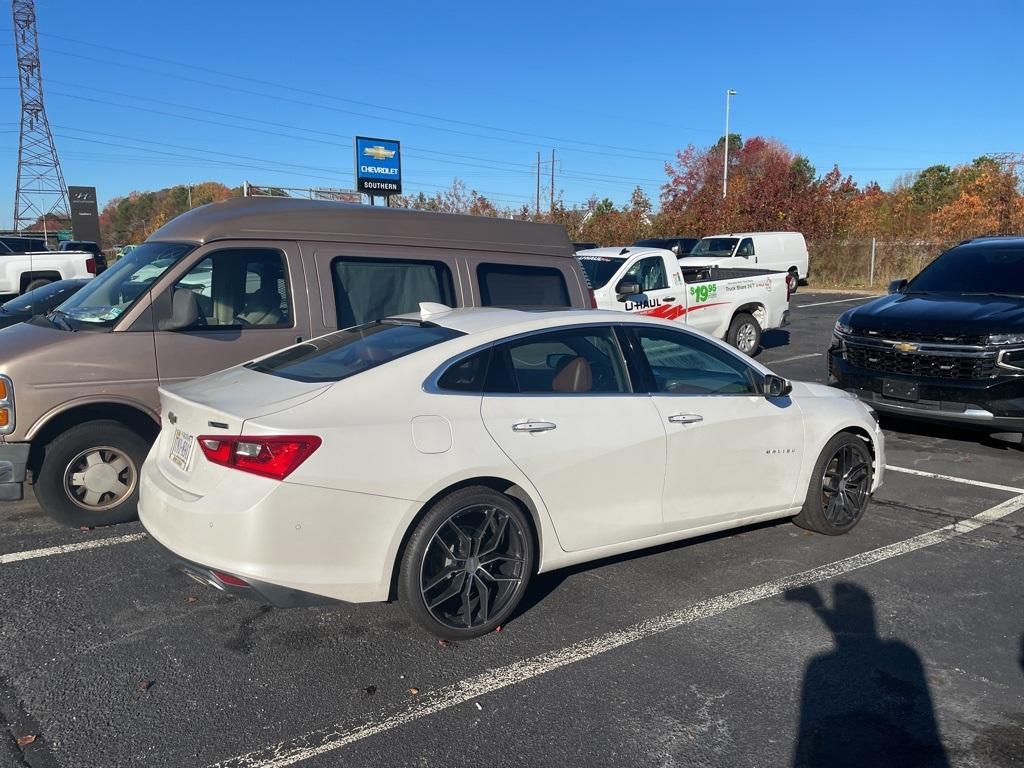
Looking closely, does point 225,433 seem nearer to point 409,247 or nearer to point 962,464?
point 409,247

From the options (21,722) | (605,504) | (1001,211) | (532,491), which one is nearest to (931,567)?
(605,504)

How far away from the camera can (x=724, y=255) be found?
2720cm

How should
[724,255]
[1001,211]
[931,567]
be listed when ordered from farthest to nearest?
[1001,211], [724,255], [931,567]

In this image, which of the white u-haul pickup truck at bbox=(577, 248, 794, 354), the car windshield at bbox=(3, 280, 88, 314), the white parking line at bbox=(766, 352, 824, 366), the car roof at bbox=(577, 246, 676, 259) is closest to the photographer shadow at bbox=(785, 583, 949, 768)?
the white u-haul pickup truck at bbox=(577, 248, 794, 354)

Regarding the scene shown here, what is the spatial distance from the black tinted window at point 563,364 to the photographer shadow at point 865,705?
5.45 feet

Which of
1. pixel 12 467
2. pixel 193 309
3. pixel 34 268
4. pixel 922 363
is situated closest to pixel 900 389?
pixel 922 363

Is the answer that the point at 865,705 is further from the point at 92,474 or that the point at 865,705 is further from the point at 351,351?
the point at 92,474

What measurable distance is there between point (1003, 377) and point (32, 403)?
7.29m

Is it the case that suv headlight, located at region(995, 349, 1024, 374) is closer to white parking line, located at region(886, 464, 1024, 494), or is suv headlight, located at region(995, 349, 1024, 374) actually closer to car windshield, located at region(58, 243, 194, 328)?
white parking line, located at region(886, 464, 1024, 494)

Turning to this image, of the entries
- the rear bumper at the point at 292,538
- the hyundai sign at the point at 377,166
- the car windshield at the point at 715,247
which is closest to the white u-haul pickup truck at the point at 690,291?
the rear bumper at the point at 292,538

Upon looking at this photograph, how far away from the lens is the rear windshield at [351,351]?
159 inches

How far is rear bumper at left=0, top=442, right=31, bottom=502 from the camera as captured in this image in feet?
16.5

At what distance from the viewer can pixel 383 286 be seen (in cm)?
637

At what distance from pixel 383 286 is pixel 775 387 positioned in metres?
3.01
